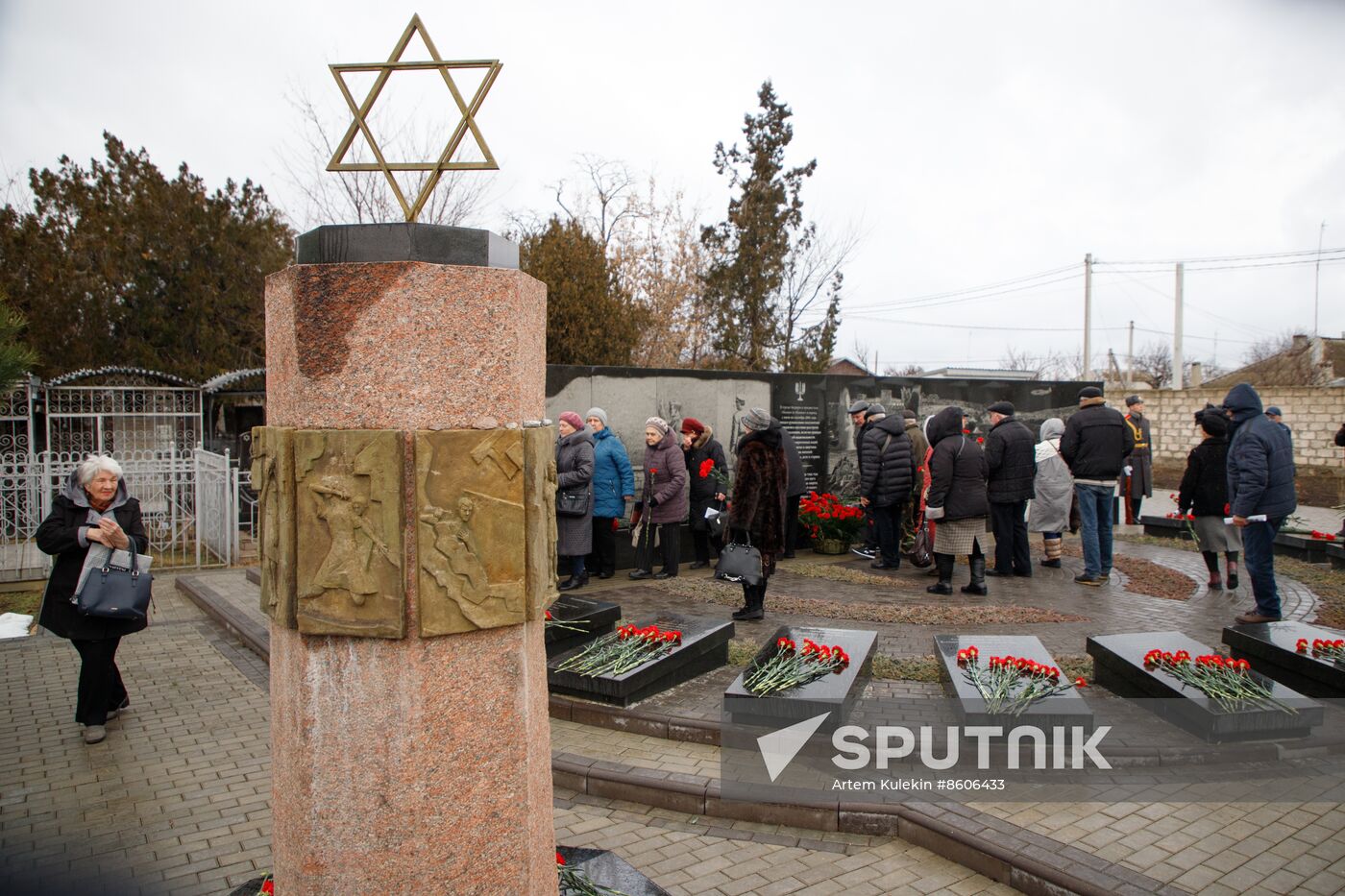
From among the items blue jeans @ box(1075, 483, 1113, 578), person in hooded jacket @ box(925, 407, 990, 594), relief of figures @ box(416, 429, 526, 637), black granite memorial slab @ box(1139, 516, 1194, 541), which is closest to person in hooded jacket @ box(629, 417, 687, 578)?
person in hooded jacket @ box(925, 407, 990, 594)

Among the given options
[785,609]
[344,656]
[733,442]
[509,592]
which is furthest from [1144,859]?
[733,442]

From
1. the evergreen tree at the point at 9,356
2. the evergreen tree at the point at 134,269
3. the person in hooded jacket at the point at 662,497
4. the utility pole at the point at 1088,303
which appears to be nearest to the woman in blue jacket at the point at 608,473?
the person in hooded jacket at the point at 662,497

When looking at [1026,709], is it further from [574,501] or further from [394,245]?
[574,501]

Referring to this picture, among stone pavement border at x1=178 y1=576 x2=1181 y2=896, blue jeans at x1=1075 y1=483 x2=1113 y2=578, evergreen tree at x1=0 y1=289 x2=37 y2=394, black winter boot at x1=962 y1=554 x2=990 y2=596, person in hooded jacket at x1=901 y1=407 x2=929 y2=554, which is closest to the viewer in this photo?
stone pavement border at x1=178 y1=576 x2=1181 y2=896

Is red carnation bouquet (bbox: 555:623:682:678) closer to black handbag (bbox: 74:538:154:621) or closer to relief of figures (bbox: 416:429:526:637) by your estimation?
black handbag (bbox: 74:538:154:621)

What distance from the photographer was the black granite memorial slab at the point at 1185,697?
4848 mm

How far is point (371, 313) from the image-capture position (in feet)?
8.85

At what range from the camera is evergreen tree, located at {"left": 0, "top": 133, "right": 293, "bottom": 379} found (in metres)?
18.4

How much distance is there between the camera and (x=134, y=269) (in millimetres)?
18922

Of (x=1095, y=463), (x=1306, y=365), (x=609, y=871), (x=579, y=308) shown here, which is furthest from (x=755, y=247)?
(x=1306, y=365)

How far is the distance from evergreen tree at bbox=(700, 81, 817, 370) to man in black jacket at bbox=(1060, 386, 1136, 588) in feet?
44.1

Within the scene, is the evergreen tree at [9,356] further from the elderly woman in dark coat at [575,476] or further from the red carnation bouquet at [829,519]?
the red carnation bouquet at [829,519]

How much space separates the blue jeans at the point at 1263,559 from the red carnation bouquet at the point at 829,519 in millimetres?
5290

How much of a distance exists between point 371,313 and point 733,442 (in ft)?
31.6
